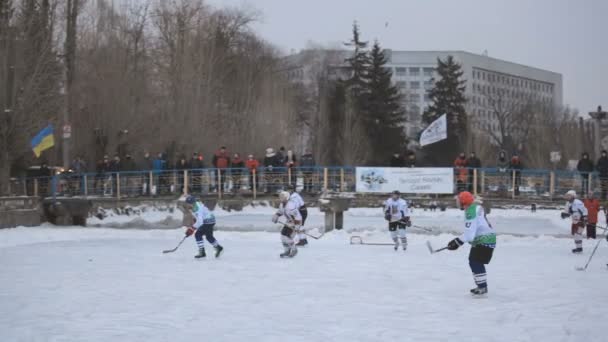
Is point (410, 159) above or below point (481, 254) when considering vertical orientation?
above

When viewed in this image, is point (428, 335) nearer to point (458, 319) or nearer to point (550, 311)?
point (458, 319)

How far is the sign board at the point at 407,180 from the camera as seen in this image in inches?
1192

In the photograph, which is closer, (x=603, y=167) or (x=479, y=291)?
(x=479, y=291)

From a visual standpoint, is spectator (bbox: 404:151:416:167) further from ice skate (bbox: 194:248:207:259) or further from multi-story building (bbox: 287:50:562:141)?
multi-story building (bbox: 287:50:562:141)

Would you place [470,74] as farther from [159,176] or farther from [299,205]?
[299,205]

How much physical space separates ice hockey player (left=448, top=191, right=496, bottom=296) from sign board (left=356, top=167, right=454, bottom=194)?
58.4ft

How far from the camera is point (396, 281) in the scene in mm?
13992

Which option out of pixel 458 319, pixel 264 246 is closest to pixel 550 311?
pixel 458 319

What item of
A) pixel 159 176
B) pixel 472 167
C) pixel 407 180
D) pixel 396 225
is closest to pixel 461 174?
pixel 472 167

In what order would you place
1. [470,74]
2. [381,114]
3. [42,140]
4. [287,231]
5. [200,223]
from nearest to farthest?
[200,223] < [287,231] < [42,140] < [381,114] < [470,74]

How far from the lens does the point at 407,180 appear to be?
3055cm

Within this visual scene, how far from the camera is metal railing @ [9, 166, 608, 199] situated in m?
30.3

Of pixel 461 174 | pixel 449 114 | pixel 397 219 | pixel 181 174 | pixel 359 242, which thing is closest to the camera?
pixel 397 219

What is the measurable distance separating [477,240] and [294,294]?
302 cm
